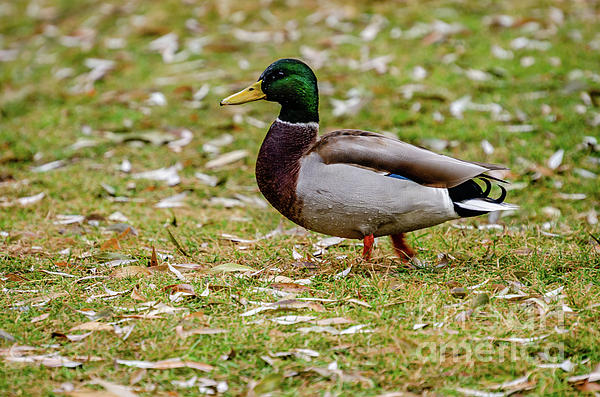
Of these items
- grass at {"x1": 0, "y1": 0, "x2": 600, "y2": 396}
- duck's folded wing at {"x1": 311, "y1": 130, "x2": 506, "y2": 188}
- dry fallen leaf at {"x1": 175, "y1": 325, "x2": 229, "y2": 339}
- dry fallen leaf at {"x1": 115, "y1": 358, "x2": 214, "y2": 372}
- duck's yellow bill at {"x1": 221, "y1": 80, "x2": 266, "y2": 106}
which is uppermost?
duck's yellow bill at {"x1": 221, "y1": 80, "x2": 266, "y2": 106}

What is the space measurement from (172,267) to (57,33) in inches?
235

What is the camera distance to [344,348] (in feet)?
9.44

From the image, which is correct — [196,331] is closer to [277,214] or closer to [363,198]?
[363,198]

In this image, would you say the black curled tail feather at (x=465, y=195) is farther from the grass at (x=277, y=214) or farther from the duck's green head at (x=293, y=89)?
the duck's green head at (x=293, y=89)

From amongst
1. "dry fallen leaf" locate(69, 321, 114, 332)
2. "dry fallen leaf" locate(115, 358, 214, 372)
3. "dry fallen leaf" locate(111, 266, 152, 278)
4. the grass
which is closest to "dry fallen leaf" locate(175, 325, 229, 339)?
the grass

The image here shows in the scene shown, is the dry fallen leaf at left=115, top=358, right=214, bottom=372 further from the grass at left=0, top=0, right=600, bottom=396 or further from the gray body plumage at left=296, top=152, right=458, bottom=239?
the gray body plumage at left=296, top=152, right=458, bottom=239

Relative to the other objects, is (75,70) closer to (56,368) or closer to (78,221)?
(78,221)

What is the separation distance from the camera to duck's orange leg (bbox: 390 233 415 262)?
12.5ft

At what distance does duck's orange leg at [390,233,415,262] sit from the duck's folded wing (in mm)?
422

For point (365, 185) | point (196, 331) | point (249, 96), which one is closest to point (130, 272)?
point (196, 331)

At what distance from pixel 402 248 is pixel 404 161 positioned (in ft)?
1.70

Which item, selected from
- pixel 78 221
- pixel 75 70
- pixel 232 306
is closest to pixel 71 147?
pixel 78 221

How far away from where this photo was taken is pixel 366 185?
348 centimetres

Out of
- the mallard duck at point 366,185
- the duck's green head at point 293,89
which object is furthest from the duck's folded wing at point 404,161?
the duck's green head at point 293,89
